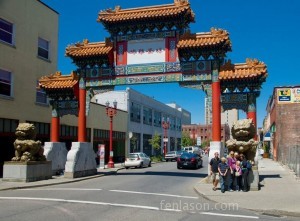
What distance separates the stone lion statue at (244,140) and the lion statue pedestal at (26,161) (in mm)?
10389

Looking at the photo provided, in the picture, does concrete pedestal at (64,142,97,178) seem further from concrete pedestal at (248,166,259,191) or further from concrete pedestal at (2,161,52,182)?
concrete pedestal at (248,166,259,191)

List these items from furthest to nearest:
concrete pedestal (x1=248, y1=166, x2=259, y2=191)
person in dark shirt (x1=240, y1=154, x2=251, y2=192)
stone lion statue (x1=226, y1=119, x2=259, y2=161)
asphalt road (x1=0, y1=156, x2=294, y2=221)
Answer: stone lion statue (x1=226, y1=119, x2=259, y2=161) < concrete pedestal (x1=248, y1=166, x2=259, y2=191) < person in dark shirt (x1=240, y1=154, x2=251, y2=192) < asphalt road (x1=0, y1=156, x2=294, y2=221)

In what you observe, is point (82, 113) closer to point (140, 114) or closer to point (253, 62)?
point (253, 62)

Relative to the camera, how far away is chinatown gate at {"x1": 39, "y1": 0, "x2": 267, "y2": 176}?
20641 millimetres

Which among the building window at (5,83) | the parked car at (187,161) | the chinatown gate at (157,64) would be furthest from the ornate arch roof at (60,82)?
the parked car at (187,161)

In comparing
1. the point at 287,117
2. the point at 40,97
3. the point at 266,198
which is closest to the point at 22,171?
the point at 40,97

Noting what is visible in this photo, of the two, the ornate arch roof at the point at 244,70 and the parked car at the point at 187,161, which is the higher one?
the ornate arch roof at the point at 244,70

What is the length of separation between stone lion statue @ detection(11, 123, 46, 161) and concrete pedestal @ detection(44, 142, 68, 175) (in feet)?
8.59

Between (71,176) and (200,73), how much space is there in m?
9.44

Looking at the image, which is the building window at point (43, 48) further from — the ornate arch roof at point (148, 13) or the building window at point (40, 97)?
the ornate arch roof at point (148, 13)

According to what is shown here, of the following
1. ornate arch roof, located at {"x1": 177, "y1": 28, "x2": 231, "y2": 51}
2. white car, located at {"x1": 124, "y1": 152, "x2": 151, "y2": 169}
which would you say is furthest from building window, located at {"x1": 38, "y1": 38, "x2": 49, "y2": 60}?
ornate arch roof, located at {"x1": 177, "y1": 28, "x2": 231, "y2": 51}

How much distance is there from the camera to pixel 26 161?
20.2 metres

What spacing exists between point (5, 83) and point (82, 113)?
6.10m

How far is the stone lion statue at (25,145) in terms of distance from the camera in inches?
810
